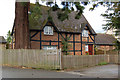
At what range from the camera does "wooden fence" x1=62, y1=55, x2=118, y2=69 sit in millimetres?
15977

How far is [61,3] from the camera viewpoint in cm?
1494

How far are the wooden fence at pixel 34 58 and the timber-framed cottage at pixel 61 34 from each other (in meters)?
2.89

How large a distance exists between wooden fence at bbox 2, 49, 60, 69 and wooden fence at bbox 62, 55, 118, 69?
0.97m

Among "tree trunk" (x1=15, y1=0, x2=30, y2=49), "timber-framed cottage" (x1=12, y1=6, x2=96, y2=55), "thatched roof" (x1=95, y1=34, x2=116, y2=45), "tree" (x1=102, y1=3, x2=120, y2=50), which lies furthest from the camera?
"thatched roof" (x1=95, y1=34, x2=116, y2=45)

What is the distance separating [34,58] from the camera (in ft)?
53.3

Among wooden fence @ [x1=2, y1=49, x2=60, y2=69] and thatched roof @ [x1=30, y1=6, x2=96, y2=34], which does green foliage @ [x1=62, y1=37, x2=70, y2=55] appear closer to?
thatched roof @ [x1=30, y1=6, x2=96, y2=34]

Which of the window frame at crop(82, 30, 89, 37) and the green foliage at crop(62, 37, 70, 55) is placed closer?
the green foliage at crop(62, 37, 70, 55)

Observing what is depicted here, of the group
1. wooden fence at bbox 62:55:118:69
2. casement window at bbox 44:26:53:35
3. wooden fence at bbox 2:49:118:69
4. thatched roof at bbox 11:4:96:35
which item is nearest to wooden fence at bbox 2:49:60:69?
wooden fence at bbox 2:49:118:69

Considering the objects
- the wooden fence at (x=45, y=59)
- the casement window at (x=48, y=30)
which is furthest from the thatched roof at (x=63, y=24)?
the wooden fence at (x=45, y=59)

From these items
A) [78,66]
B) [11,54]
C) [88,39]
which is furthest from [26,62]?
[88,39]

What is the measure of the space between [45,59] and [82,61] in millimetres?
4389

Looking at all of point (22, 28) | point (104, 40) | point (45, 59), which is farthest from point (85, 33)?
point (45, 59)

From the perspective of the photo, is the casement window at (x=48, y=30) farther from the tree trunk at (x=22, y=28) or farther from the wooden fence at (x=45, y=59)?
the wooden fence at (x=45, y=59)

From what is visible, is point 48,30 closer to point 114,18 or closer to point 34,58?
point 34,58
